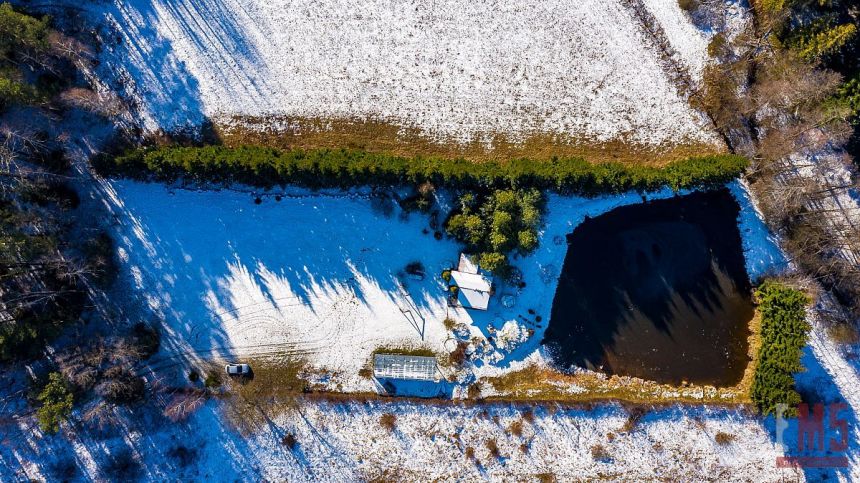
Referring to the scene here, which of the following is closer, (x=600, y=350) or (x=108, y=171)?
(x=108, y=171)

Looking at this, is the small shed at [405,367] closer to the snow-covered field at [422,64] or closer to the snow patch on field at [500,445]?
the snow patch on field at [500,445]

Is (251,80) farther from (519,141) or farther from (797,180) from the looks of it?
(797,180)

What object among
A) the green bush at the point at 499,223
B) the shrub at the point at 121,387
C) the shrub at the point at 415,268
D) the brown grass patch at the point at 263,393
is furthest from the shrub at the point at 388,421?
the shrub at the point at 121,387

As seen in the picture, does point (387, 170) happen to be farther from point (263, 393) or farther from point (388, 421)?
point (263, 393)

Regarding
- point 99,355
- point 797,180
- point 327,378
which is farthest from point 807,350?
point 99,355

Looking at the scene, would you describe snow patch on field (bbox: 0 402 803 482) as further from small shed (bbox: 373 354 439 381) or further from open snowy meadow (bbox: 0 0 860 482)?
small shed (bbox: 373 354 439 381)

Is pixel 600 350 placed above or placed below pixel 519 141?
below

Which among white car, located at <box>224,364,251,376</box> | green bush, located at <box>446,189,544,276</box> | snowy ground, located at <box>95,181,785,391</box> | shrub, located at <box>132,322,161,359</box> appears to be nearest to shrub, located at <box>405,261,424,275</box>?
snowy ground, located at <box>95,181,785,391</box>
